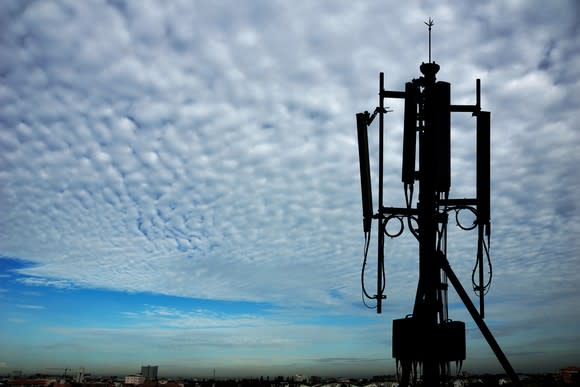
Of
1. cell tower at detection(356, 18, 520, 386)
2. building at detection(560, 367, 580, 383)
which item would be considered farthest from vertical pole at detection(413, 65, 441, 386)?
building at detection(560, 367, 580, 383)

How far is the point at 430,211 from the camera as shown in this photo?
316 inches

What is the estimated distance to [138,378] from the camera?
16025 centimetres

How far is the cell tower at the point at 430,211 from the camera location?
24.4ft

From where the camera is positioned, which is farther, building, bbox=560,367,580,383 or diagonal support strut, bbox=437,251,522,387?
building, bbox=560,367,580,383

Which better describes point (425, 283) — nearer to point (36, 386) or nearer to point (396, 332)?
point (396, 332)

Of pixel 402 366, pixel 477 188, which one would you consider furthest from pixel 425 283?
pixel 477 188

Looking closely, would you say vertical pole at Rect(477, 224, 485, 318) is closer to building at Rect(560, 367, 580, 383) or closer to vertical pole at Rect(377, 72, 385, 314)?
vertical pole at Rect(377, 72, 385, 314)

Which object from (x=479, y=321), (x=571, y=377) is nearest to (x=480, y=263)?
(x=479, y=321)

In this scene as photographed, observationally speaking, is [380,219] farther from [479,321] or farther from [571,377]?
[571,377]

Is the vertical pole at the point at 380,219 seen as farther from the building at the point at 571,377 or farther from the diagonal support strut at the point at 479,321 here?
the building at the point at 571,377

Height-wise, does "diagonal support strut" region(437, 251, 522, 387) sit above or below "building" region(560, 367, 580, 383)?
above

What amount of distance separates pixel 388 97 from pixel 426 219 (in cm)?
212

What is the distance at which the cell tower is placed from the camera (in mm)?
7445

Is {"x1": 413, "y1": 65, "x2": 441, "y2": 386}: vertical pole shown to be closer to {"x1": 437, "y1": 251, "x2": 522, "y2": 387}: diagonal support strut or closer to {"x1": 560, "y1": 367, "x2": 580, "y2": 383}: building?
{"x1": 437, "y1": 251, "x2": 522, "y2": 387}: diagonal support strut
